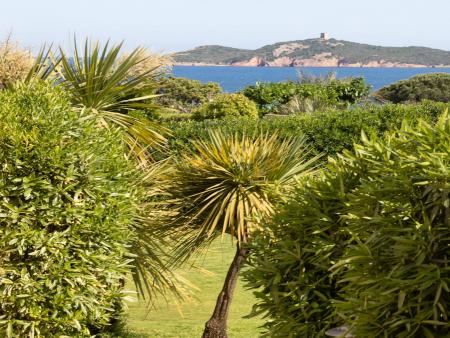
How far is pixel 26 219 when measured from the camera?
572 cm

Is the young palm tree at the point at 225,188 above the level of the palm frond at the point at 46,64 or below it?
below

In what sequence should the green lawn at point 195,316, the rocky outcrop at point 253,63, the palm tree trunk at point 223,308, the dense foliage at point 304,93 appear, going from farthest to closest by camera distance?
the rocky outcrop at point 253,63 < the dense foliage at point 304,93 < the green lawn at point 195,316 < the palm tree trunk at point 223,308

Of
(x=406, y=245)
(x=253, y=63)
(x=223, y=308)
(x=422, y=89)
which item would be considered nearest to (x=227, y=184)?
(x=223, y=308)

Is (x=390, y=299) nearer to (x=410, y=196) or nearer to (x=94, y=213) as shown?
(x=410, y=196)

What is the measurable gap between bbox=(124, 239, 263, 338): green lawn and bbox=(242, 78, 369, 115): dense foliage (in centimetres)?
1410

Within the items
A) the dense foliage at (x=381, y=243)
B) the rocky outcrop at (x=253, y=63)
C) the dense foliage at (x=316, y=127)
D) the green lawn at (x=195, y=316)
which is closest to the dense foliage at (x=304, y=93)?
the dense foliage at (x=316, y=127)

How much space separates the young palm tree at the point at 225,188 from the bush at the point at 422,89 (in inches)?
1616

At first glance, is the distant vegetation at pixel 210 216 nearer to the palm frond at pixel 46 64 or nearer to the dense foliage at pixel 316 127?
the palm frond at pixel 46 64

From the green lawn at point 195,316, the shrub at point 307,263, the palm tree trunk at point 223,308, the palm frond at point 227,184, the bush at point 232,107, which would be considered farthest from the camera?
the bush at point 232,107

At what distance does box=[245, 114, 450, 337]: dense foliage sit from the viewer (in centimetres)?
345

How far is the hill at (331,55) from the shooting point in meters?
141

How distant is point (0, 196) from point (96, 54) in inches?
131

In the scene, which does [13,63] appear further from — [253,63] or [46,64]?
[253,63]

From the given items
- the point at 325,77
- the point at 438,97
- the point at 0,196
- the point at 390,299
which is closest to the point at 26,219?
the point at 0,196
